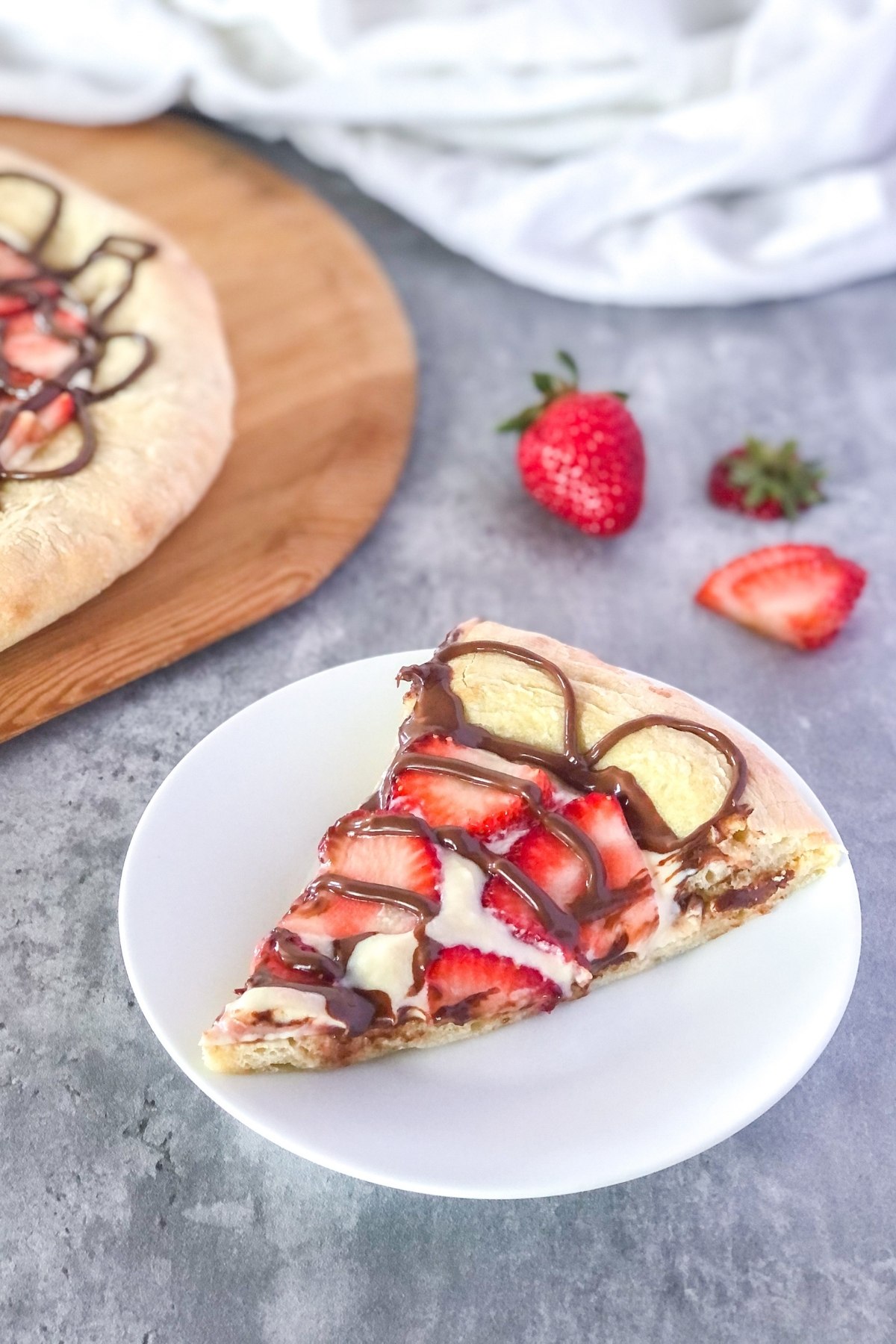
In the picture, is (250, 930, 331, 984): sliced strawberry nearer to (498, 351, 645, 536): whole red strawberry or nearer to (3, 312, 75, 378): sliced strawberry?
(498, 351, 645, 536): whole red strawberry

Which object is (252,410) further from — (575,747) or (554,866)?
(554,866)

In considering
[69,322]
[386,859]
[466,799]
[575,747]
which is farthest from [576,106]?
[386,859]

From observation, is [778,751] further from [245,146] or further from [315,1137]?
[245,146]

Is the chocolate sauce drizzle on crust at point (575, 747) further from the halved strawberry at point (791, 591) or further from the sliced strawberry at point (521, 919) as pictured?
the halved strawberry at point (791, 591)

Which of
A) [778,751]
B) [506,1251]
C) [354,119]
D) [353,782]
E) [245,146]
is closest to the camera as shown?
[506,1251]

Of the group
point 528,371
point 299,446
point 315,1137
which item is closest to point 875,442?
point 528,371

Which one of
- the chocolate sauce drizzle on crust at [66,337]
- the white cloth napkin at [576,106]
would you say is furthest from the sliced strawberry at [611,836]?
the white cloth napkin at [576,106]

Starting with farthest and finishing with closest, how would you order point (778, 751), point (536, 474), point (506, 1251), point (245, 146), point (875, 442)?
point (245, 146) < point (875, 442) < point (536, 474) < point (778, 751) < point (506, 1251)
